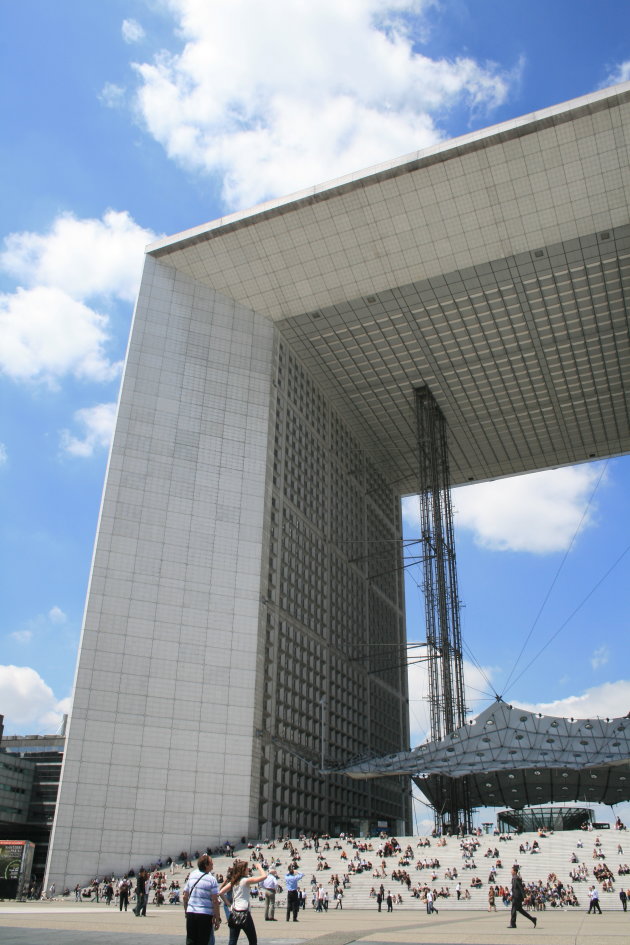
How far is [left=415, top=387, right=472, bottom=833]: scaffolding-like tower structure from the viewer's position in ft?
188

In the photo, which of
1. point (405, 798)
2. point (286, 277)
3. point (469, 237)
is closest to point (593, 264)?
point (469, 237)

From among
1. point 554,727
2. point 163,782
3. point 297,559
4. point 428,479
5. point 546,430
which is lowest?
point 163,782

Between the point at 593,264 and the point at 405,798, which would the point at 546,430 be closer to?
the point at 593,264

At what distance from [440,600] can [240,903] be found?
54.0m

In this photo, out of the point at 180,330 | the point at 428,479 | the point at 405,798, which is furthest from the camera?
the point at 405,798

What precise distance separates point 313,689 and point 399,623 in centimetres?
2565

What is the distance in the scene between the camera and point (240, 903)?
10062 millimetres

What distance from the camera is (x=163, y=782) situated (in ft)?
151

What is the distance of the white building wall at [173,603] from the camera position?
44.8 metres

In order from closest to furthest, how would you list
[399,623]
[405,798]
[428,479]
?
1. [428,479]
2. [405,798]
3. [399,623]

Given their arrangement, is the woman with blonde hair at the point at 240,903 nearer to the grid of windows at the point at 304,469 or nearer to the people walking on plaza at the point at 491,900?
the people walking on plaza at the point at 491,900

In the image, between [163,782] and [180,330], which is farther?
[180,330]

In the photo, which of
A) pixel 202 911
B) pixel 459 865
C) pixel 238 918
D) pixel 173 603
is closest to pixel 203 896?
pixel 202 911

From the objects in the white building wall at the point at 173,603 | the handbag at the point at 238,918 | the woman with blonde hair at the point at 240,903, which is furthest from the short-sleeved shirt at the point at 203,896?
the white building wall at the point at 173,603
